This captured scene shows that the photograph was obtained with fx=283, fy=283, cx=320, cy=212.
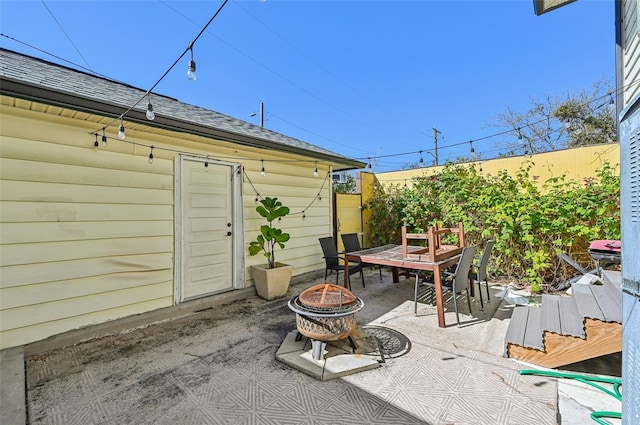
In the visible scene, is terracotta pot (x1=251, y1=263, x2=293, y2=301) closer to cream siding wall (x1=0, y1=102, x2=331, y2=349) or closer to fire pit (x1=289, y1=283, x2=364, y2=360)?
cream siding wall (x1=0, y1=102, x2=331, y2=349)

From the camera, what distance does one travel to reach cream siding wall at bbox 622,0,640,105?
3275 millimetres

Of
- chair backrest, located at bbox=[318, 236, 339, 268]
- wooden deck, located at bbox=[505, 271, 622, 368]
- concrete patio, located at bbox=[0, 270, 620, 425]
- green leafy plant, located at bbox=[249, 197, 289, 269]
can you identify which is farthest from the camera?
chair backrest, located at bbox=[318, 236, 339, 268]

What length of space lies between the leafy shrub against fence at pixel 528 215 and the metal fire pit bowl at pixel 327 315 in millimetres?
3647

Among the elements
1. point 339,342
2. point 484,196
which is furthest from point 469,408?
point 484,196

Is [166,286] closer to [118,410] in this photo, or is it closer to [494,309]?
[118,410]

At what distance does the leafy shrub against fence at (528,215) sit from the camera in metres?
4.28

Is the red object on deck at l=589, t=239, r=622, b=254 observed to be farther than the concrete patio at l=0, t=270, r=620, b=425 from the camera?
Yes

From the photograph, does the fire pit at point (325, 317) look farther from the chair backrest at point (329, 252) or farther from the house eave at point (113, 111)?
the house eave at point (113, 111)

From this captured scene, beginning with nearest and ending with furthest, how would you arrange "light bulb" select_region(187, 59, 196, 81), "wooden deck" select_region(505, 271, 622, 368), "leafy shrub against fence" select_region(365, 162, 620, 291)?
"light bulb" select_region(187, 59, 196, 81) < "wooden deck" select_region(505, 271, 622, 368) < "leafy shrub against fence" select_region(365, 162, 620, 291)

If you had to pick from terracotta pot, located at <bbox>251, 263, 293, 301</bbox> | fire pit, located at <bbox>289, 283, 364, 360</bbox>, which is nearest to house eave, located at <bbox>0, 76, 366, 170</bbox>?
terracotta pot, located at <bbox>251, 263, 293, 301</bbox>

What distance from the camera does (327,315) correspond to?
2340 mm

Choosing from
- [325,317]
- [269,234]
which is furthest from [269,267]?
[325,317]

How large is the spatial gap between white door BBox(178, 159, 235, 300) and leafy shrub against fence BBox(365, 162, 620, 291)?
4.08m

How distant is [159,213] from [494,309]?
4.59 metres
